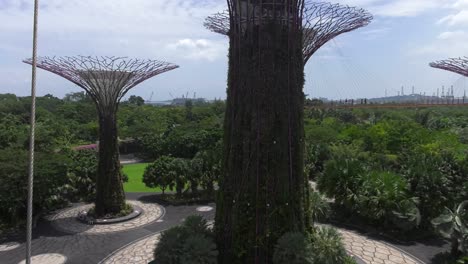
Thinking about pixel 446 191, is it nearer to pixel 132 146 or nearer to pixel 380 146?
pixel 380 146

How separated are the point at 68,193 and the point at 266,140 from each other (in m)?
11.1

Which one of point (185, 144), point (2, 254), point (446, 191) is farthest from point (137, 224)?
point (185, 144)

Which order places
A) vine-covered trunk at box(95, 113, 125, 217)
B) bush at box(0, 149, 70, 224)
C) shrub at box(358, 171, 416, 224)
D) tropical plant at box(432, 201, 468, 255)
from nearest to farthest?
tropical plant at box(432, 201, 468, 255) → shrub at box(358, 171, 416, 224) → bush at box(0, 149, 70, 224) → vine-covered trunk at box(95, 113, 125, 217)

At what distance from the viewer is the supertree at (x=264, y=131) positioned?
6.84m

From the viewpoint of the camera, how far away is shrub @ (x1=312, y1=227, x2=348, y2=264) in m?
6.51

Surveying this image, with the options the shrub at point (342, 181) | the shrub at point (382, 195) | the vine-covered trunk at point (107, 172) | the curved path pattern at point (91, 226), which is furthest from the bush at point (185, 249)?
the shrub at point (342, 181)

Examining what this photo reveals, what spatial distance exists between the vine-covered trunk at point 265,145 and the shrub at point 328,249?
449mm

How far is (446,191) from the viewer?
1110 cm

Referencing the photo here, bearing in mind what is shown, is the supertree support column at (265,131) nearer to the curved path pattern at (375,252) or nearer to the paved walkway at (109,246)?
the paved walkway at (109,246)

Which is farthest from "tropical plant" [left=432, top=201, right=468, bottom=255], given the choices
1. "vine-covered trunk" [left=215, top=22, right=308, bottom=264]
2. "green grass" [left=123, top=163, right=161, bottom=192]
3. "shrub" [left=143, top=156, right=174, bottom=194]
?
"green grass" [left=123, top=163, right=161, bottom=192]

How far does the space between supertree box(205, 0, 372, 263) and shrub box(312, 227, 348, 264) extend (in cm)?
42

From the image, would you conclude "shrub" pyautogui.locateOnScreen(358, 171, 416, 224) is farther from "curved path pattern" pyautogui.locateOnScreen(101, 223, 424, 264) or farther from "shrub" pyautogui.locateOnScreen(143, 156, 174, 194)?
"shrub" pyautogui.locateOnScreen(143, 156, 174, 194)

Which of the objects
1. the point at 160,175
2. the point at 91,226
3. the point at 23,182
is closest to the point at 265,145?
the point at 91,226

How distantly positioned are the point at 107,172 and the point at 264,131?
778cm
